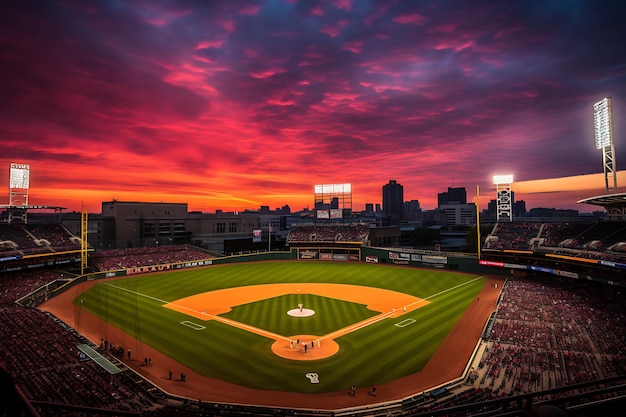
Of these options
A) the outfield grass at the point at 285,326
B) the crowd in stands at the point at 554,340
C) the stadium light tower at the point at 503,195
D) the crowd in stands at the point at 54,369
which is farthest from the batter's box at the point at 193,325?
the stadium light tower at the point at 503,195

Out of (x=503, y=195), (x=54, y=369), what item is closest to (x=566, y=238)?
(x=503, y=195)

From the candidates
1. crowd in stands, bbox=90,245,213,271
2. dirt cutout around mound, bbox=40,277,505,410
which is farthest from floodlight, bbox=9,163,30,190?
dirt cutout around mound, bbox=40,277,505,410

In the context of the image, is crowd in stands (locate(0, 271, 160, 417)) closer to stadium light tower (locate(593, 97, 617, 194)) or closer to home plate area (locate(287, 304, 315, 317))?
home plate area (locate(287, 304, 315, 317))

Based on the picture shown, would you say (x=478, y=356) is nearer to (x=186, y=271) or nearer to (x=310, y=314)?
(x=310, y=314)

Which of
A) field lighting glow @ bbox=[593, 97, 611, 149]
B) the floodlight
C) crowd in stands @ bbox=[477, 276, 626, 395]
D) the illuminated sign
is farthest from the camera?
the illuminated sign

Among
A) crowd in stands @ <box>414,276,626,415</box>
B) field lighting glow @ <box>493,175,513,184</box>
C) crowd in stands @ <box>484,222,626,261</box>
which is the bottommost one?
crowd in stands @ <box>414,276,626,415</box>

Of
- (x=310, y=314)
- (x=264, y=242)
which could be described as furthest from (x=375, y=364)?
(x=264, y=242)

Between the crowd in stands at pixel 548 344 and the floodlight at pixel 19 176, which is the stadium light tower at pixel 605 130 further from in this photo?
the floodlight at pixel 19 176

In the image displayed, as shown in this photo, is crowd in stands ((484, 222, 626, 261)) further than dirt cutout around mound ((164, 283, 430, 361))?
Yes

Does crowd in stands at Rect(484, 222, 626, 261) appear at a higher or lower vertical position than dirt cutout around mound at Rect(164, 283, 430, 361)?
higher
